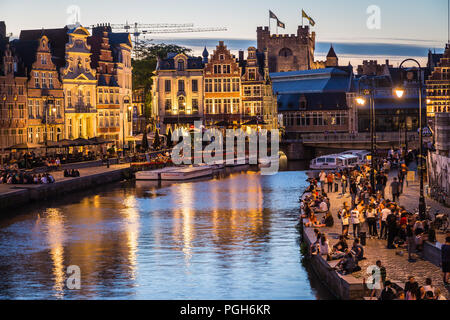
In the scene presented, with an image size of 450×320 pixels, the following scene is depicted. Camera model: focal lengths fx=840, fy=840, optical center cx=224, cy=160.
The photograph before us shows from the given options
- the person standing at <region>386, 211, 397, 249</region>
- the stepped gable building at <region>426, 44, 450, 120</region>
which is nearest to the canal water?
the person standing at <region>386, 211, 397, 249</region>

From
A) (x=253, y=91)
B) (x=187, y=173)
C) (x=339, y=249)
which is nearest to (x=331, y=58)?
(x=253, y=91)

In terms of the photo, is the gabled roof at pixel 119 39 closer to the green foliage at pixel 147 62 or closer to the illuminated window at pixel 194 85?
the illuminated window at pixel 194 85

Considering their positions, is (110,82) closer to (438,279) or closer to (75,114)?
(75,114)

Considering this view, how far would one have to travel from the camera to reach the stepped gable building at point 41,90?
3342 inches

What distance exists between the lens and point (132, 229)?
148 ft

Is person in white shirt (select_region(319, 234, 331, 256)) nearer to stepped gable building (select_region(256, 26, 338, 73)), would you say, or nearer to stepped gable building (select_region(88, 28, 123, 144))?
stepped gable building (select_region(88, 28, 123, 144))

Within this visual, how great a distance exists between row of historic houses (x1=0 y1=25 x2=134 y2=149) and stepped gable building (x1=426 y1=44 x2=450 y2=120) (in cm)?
4057

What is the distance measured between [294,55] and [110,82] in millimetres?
65508

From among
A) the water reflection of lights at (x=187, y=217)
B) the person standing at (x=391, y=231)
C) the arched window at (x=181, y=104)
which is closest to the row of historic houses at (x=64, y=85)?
the arched window at (x=181, y=104)

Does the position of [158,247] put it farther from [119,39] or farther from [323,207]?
[119,39]

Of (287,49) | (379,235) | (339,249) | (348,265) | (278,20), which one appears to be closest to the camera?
(348,265)

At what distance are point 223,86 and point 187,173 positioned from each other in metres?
36.1

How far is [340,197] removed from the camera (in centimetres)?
5034

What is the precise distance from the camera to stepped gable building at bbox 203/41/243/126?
11225cm
